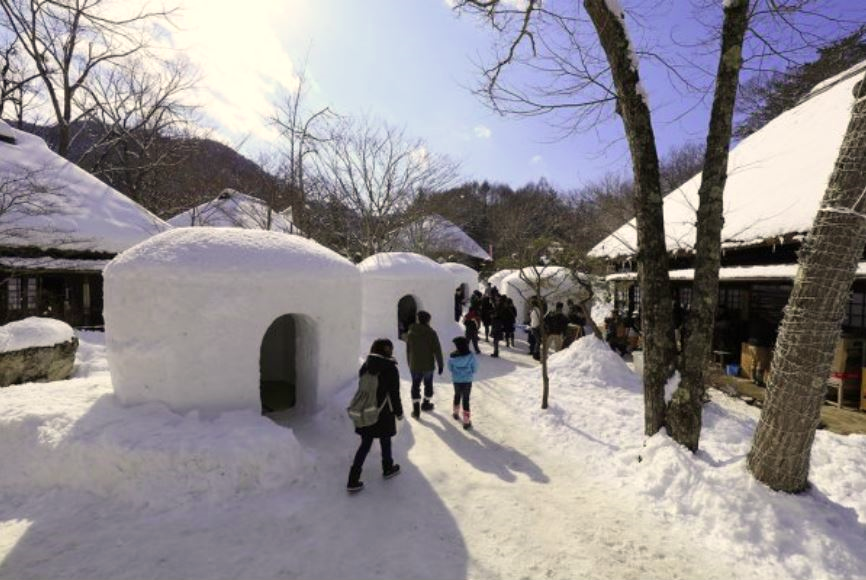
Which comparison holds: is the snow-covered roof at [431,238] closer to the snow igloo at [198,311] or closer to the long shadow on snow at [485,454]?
the snow igloo at [198,311]

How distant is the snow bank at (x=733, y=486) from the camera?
3.74 m

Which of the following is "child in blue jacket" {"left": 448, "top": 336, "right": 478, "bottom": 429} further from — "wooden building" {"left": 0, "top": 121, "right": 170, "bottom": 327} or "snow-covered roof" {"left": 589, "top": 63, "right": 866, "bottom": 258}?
"wooden building" {"left": 0, "top": 121, "right": 170, "bottom": 327}

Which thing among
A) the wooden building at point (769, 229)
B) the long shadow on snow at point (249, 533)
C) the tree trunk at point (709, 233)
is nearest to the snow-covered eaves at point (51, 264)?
the long shadow on snow at point (249, 533)

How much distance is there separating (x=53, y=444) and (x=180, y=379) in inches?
58.1

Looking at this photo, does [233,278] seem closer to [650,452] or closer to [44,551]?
[44,551]

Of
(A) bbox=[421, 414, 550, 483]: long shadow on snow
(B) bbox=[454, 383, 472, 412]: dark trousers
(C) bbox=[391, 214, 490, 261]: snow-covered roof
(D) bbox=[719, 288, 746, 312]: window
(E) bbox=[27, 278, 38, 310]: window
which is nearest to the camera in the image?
(A) bbox=[421, 414, 550, 483]: long shadow on snow

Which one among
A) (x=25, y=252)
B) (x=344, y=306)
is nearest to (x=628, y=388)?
(x=344, y=306)

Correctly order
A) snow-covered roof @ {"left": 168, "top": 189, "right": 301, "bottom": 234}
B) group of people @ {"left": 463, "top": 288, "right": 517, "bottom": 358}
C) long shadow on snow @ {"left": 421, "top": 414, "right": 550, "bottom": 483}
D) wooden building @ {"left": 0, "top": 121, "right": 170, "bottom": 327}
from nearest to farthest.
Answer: long shadow on snow @ {"left": 421, "top": 414, "right": 550, "bottom": 483} → group of people @ {"left": 463, "top": 288, "right": 517, "bottom": 358} → wooden building @ {"left": 0, "top": 121, "right": 170, "bottom": 327} → snow-covered roof @ {"left": 168, "top": 189, "right": 301, "bottom": 234}

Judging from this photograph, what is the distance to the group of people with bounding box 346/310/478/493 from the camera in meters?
5.09

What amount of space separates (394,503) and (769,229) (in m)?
7.88

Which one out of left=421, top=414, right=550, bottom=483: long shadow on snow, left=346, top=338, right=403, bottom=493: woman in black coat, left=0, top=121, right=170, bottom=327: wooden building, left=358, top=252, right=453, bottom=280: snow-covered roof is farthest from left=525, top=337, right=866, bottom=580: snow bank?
left=0, top=121, right=170, bottom=327: wooden building

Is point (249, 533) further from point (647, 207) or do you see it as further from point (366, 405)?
point (647, 207)

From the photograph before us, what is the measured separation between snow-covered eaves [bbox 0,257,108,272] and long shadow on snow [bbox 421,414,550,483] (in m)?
11.1

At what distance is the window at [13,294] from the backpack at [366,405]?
47.9 feet
